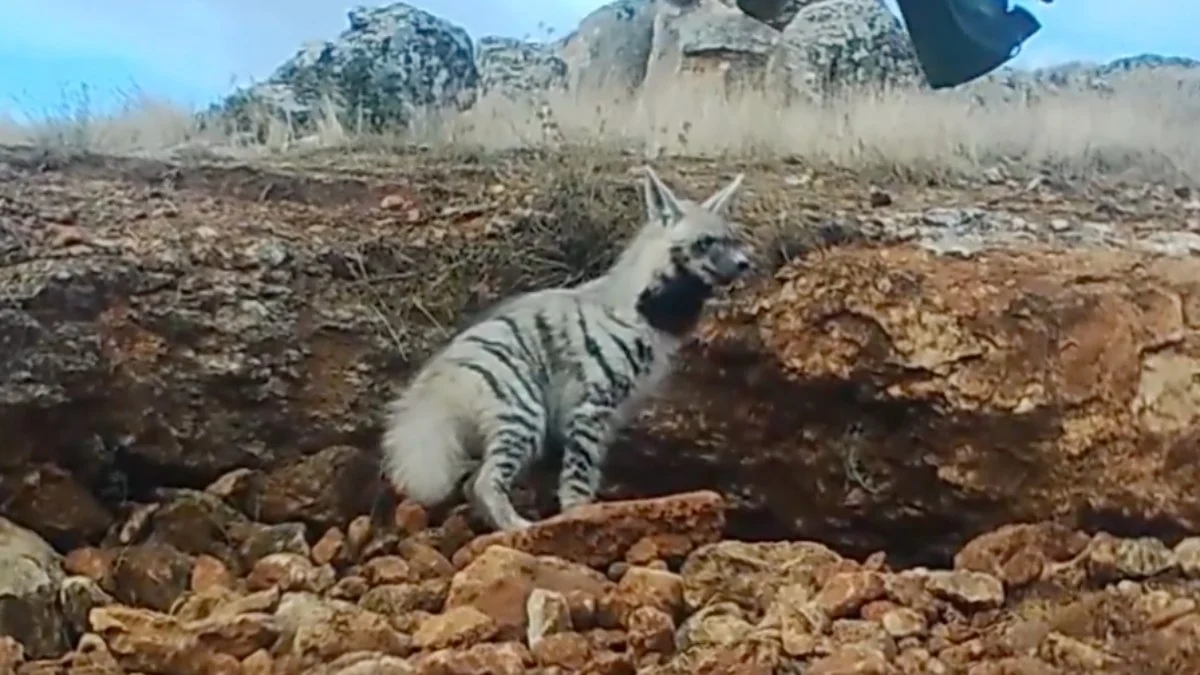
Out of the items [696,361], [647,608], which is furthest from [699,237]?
[647,608]

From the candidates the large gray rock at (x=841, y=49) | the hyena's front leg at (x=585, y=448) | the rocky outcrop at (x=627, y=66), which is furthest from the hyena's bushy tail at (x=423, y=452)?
the large gray rock at (x=841, y=49)

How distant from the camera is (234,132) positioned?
2.11 metres

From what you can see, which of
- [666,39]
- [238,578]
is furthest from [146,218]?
[666,39]

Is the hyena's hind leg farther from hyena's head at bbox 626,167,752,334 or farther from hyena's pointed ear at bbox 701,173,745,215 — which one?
hyena's pointed ear at bbox 701,173,745,215

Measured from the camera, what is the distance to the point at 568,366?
1.79 m

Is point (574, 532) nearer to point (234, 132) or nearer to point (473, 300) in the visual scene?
point (473, 300)

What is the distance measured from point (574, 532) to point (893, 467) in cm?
36

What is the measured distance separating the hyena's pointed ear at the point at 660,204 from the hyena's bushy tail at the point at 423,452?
1.10 feet

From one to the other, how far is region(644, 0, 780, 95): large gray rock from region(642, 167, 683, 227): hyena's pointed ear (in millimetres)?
607

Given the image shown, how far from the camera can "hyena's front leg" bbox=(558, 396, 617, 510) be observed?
1.73m

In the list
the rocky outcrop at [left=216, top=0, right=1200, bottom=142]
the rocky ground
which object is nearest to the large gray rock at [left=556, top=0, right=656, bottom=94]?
the rocky outcrop at [left=216, top=0, right=1200, bottom=142]

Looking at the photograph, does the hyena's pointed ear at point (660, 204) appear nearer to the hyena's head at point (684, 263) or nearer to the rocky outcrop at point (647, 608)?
the hyena's head at point (684, 263)

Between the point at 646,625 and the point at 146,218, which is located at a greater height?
the point at 146,218

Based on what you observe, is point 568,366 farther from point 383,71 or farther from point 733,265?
point 383,71
